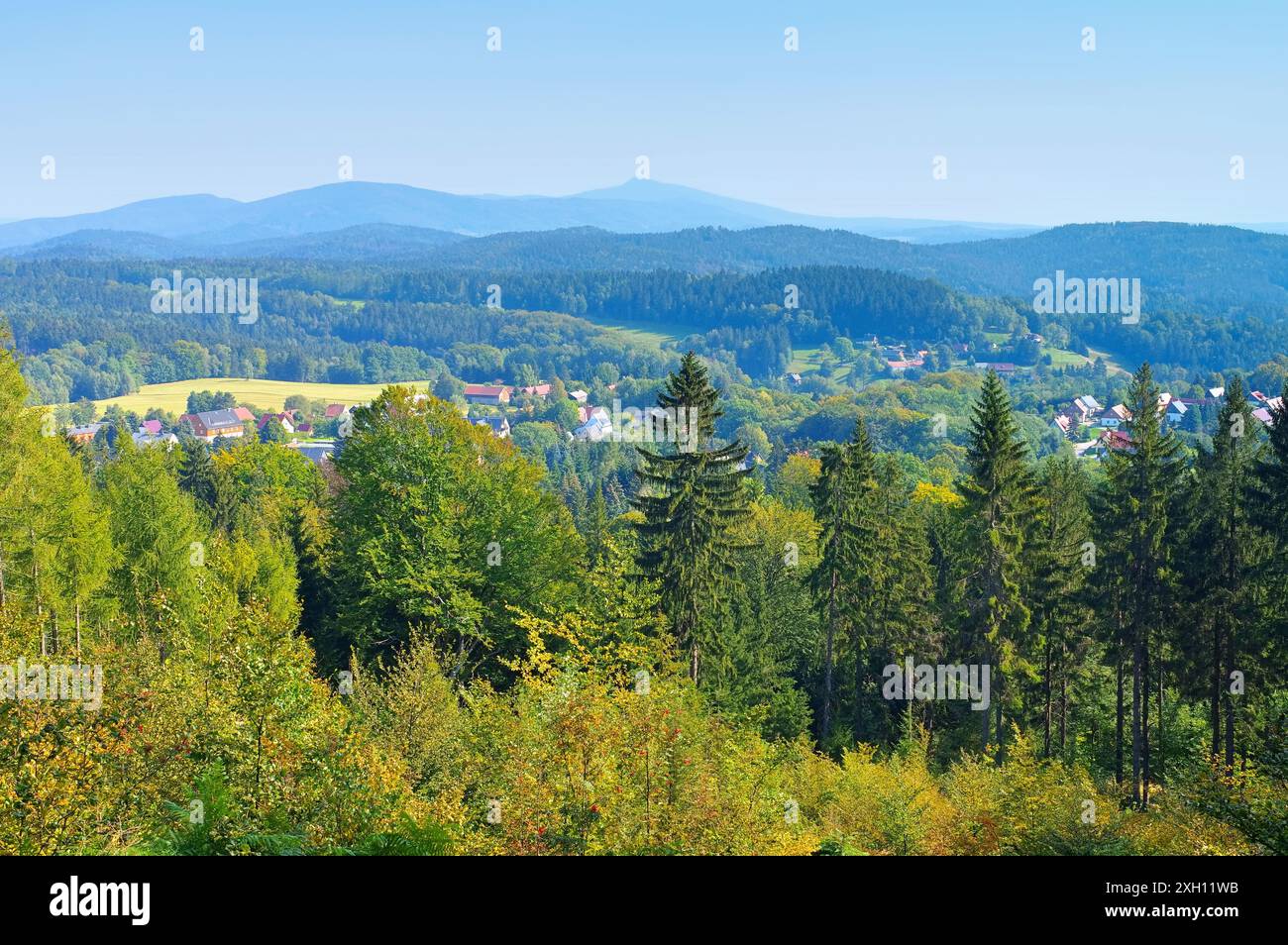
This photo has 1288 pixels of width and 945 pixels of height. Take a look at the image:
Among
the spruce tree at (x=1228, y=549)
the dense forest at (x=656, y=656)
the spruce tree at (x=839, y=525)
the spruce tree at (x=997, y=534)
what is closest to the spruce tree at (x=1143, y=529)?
the dense forest at (x=656, y=656)

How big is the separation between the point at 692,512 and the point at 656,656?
309 inches

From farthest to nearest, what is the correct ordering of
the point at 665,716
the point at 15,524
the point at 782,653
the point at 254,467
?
the point at 254,467 → the point at 782,653 → the point at 15,524 → the point at 665,716

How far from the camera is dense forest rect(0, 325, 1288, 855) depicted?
14062 millimetres

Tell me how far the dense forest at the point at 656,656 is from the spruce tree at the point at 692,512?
0.33ft

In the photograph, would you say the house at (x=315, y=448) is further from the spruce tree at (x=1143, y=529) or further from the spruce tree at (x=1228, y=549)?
the spruce tree at (x=1228, y=549)

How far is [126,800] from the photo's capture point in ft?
47.4

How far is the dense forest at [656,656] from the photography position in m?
14.1

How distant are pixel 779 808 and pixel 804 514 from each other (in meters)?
53.1

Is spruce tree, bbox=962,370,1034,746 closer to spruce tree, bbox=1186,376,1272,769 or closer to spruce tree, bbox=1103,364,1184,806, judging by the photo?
spruce tree, bbox=1103,364,1184,806

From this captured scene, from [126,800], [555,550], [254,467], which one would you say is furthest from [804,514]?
[126,800]

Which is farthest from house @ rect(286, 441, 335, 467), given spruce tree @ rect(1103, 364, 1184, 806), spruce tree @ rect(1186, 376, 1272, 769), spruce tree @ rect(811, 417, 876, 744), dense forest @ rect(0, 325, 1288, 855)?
spruce tree @ rect(1186, 376, 1272, 769)

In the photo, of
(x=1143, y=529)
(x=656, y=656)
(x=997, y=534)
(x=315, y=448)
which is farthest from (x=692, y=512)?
(x=315, y=448)
